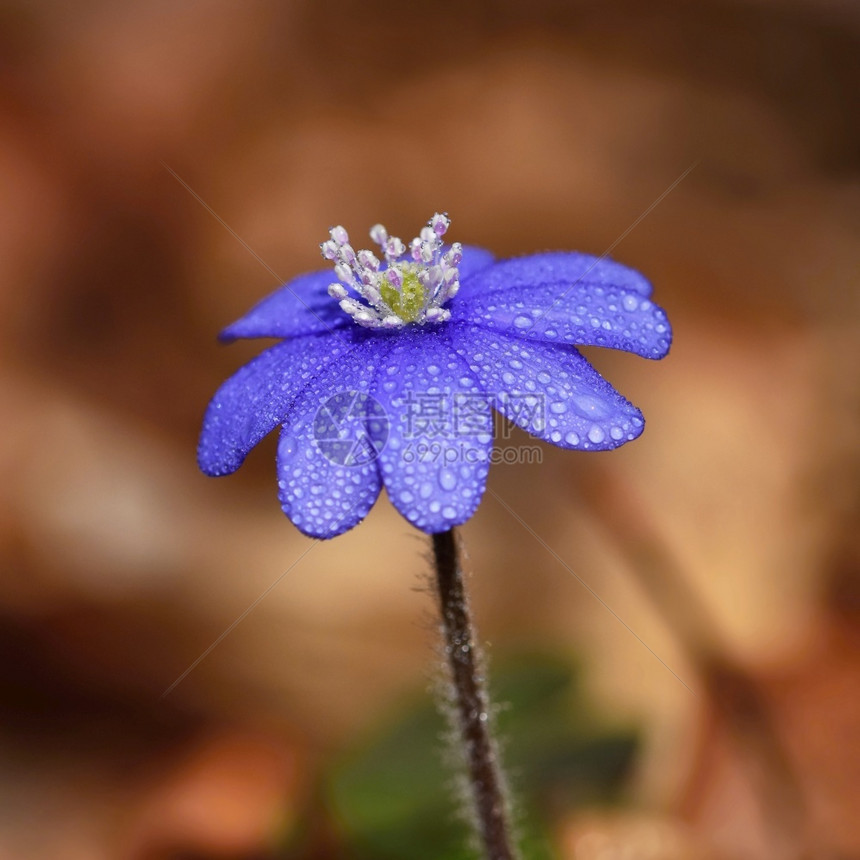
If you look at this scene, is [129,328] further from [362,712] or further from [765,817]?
[765,817]

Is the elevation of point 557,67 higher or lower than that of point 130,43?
lower

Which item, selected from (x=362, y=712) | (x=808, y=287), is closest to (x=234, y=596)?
(x=362, y=712)

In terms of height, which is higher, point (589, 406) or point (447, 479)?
point (589, 406)

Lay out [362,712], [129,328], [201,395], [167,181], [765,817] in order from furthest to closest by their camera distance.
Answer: [167,181]
[129,328]
[201,395]
[362,712]
[765,817]

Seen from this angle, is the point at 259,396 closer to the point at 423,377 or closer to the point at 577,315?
the point at 423,377

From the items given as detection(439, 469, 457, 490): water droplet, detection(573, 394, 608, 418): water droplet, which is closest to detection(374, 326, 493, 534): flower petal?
detection(439, 469, 457, 490): water droplet

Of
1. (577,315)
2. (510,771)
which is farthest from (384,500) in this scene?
(577,315)

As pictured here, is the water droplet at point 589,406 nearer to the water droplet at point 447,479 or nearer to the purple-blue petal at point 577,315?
the purple-blue petal at point 577,315
